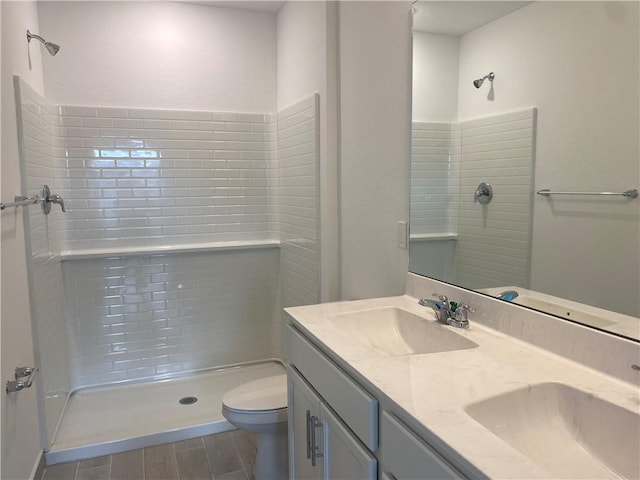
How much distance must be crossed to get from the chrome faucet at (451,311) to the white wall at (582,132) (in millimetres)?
265

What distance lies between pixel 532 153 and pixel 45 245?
2409mm

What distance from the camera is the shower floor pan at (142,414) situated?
249 centimetres

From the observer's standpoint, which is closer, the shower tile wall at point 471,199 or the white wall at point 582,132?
the white wall at point 582,132

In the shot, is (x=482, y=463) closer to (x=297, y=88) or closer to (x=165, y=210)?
(x=297, y=88)

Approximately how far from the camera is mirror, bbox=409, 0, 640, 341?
1.17 meters

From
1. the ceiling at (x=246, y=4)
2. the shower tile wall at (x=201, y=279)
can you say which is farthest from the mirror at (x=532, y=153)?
the ceiling at (x=246, y=4)

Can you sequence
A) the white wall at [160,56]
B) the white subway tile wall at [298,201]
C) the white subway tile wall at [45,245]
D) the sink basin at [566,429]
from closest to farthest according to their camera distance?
the sink basin at [566,429] → the white subway tile wall at [45,245] → the white subway tile wall at [298,201] → the white wall at [160,56]

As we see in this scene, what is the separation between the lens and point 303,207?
287 centimetres

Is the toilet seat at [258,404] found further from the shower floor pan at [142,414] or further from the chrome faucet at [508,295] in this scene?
the chrome faucet at [508,295]

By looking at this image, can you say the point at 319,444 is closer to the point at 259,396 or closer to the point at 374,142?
the point at 259,396

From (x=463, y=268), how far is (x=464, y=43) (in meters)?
0.82

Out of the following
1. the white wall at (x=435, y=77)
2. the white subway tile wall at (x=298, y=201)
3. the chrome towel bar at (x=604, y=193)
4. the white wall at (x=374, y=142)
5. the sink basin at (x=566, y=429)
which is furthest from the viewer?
the white subway tile wall at (x=298, y=201)

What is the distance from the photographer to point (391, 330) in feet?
5.97

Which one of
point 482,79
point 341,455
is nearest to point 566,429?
point 341,455
